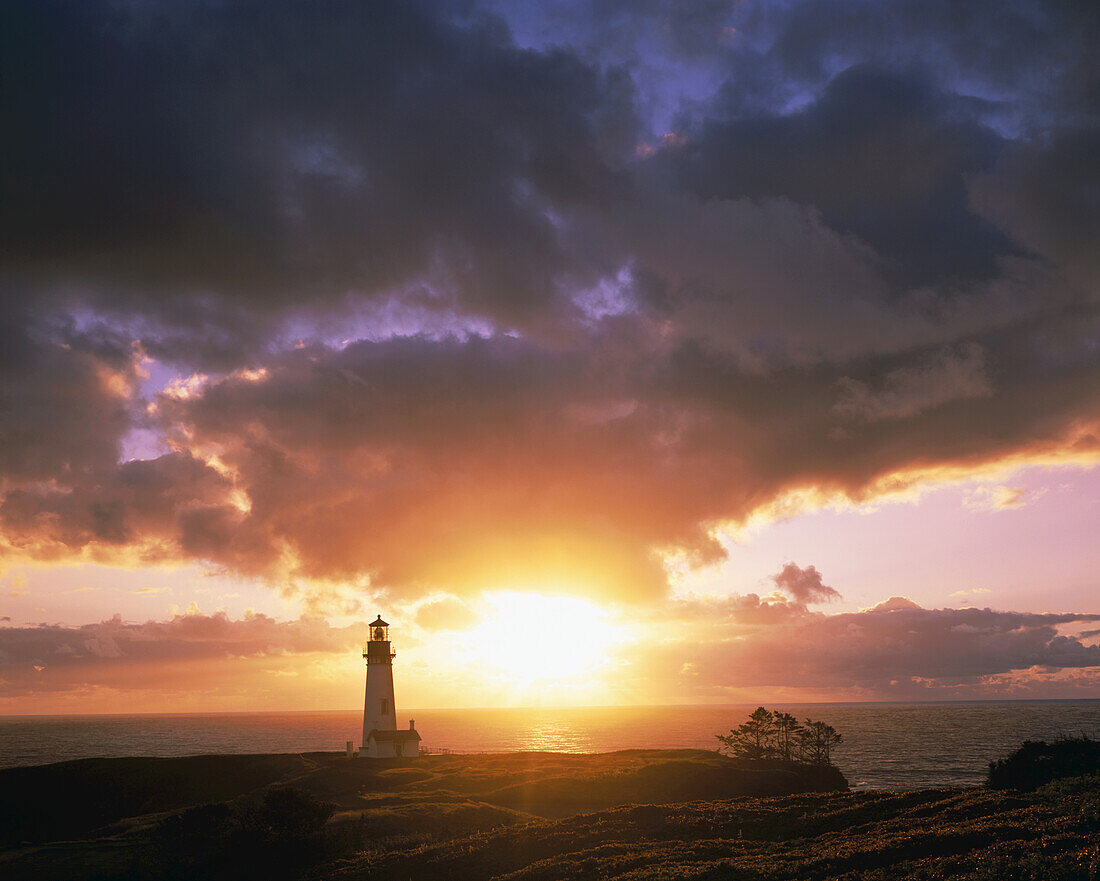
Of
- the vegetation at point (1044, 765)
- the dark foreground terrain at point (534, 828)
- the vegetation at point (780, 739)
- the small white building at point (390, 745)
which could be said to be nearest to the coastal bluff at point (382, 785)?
the dark foreground terrain at point (534, 828)

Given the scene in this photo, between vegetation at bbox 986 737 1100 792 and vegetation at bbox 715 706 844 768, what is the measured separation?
2510 cm

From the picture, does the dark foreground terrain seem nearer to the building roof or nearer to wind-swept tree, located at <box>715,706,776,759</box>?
the building roof

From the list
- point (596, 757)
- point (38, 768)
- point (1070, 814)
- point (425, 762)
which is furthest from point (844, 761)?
point (38, 768)

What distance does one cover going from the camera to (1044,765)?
147 ft

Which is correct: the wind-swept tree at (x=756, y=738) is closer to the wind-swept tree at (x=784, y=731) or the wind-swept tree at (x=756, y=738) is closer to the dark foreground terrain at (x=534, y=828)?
the wind-swept tree at (x=784, y=731)

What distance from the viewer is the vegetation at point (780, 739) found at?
73.5 m

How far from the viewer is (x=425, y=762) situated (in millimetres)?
68000

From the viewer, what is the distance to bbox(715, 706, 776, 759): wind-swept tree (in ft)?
248

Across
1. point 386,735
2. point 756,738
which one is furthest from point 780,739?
point 386,735

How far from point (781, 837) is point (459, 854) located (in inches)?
584

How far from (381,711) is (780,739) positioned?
4095 centimetres

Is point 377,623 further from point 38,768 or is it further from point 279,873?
point 279,873

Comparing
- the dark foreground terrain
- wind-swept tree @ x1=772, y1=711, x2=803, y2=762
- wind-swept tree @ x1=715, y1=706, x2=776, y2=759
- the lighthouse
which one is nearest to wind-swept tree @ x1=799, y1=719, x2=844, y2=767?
wind-swept tree @ x1=772, y1=711, x2=803, y2=762

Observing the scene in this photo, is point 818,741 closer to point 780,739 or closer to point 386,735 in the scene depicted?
point 780,739
